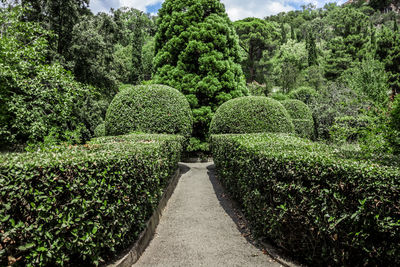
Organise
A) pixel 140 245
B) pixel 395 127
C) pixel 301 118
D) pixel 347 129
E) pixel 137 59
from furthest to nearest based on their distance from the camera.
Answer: pixel 137 59
pixel 301 118
pixel 347 129
pixel 395 127
pixel 140 245

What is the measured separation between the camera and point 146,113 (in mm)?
8898

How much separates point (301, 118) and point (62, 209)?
1576 centimetres

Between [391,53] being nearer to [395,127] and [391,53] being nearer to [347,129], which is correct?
[347,129]

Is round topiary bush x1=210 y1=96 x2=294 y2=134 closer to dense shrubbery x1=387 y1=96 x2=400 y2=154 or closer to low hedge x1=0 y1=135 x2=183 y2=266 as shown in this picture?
dense shrubbery x1=387 y1=96 x2=400 y2=154

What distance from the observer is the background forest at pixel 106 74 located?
6645mm

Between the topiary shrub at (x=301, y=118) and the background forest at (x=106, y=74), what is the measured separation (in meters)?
1.46

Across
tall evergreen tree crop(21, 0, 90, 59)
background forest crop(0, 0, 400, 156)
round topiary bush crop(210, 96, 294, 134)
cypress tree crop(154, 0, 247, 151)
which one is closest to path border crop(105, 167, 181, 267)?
background forest crop(0, 0, 400, 156)

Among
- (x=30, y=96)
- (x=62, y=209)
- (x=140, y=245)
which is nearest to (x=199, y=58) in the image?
(x=30, y=96)

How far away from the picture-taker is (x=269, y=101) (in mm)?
9195

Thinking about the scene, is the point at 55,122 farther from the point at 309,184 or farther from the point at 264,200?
the point at 309,184

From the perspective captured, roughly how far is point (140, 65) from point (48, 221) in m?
33.2

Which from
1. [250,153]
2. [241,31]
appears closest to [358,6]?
[241,31]

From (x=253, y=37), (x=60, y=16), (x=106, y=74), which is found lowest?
(x=106, y=74)

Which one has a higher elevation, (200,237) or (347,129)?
(347,129)
